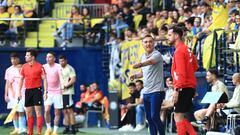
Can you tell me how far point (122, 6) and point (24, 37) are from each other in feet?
10.9

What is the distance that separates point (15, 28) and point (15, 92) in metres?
5.30

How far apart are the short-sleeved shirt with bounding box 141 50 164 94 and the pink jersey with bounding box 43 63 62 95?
526cm

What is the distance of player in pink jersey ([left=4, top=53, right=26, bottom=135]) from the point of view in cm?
2473

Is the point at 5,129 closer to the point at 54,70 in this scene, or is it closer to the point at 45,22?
the point at 54,70

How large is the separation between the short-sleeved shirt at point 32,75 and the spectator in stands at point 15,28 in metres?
7.92

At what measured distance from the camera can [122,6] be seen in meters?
31.0

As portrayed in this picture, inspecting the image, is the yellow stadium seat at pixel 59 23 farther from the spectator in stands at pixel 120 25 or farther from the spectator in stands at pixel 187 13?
the spectator in stands at pixel 187 13

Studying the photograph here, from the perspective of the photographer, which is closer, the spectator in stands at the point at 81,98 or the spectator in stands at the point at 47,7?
the spectator in stands at the point at 81,98

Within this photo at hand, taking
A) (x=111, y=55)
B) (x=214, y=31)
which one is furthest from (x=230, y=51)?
(x=111, y=55)

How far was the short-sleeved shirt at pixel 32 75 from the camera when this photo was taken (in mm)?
22203

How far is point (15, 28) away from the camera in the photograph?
3058 centimetres

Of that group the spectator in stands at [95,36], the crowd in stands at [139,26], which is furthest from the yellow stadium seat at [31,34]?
the spectator in stands at [95,36]

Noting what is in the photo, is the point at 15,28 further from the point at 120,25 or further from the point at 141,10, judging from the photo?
the point at 141,10

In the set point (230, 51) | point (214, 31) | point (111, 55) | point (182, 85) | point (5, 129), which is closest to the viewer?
point (182, 85)
